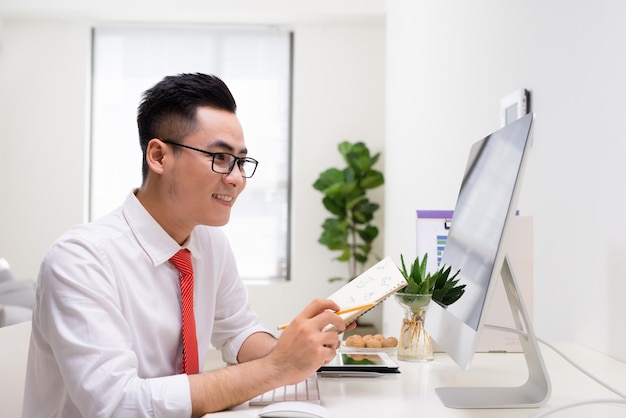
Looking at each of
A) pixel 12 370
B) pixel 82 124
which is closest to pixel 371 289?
pixel 12 370

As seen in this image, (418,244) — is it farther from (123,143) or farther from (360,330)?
(123,143)

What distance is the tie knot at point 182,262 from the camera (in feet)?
4.49

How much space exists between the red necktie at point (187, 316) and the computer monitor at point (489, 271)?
1.66 ft

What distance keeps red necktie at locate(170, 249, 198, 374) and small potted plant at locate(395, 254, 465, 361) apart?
0.46 m

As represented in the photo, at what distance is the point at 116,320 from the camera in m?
1.16

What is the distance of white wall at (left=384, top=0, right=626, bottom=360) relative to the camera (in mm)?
1581

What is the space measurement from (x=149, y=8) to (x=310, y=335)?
5.22m

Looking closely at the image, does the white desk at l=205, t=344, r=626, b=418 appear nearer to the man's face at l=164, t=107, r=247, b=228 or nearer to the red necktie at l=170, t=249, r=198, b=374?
the red necktie at l=170, t=249, r=198, b=374

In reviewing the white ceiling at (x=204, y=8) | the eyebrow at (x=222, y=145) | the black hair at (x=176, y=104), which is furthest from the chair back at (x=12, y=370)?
the white ceiling at (x=204, y=8)

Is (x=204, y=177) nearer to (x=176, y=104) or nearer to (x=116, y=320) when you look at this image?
(x=176, y=104)

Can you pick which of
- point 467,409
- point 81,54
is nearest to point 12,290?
point 81,54

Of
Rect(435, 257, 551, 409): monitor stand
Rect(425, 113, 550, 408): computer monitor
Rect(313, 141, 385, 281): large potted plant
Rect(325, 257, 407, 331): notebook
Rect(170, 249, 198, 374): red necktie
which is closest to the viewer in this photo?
Rect(425, 113, 550, 408): computer monitor

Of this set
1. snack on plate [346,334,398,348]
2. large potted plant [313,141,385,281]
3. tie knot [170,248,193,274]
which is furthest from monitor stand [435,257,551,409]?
large potted plant [313,141,385,281]

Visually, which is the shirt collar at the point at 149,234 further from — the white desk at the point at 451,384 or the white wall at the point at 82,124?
the white wall at the point at 82,124
